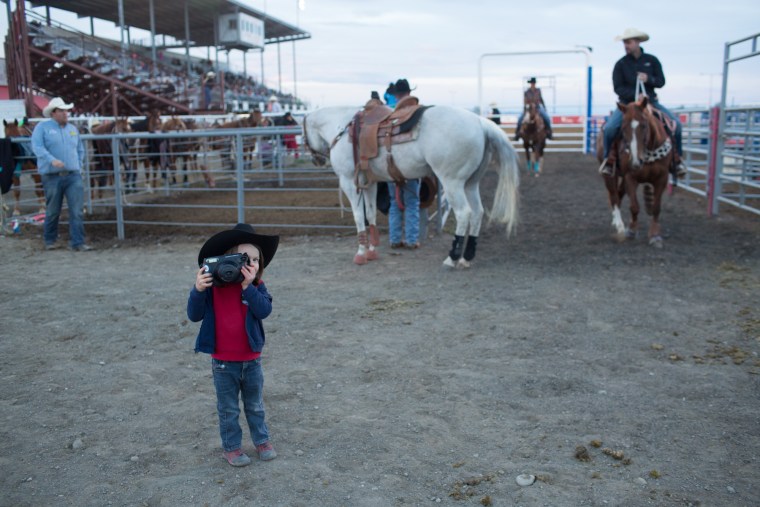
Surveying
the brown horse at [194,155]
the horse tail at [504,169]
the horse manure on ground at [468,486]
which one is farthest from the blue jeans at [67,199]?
the horse manure on ground at [468,486]

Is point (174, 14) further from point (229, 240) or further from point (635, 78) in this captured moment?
point (229, 240)

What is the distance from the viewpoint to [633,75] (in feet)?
27.0

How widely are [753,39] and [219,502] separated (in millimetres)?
9039

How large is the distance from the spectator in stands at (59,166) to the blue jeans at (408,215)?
402 centimetres

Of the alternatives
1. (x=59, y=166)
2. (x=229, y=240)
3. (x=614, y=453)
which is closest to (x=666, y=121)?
(x=614, y=453)

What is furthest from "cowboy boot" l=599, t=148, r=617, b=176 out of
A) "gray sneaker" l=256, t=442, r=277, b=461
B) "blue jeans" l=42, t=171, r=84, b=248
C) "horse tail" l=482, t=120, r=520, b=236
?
"blue jeans" l=42, t=171, r=84, b=248

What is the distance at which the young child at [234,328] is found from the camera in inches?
124

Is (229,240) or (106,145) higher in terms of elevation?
(106,145)

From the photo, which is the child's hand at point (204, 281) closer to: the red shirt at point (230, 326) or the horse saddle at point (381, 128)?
the red shirt at point (230, 326)

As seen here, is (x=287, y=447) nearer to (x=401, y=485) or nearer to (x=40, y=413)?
(x=401, y=485)

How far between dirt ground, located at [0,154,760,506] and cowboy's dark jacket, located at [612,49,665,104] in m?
2.04

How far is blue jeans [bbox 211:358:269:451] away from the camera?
3199mm

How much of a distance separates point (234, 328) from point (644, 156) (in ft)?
19.4

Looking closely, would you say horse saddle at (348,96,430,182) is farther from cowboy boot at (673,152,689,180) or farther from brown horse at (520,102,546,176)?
brown horse at (520,102,546,176)
